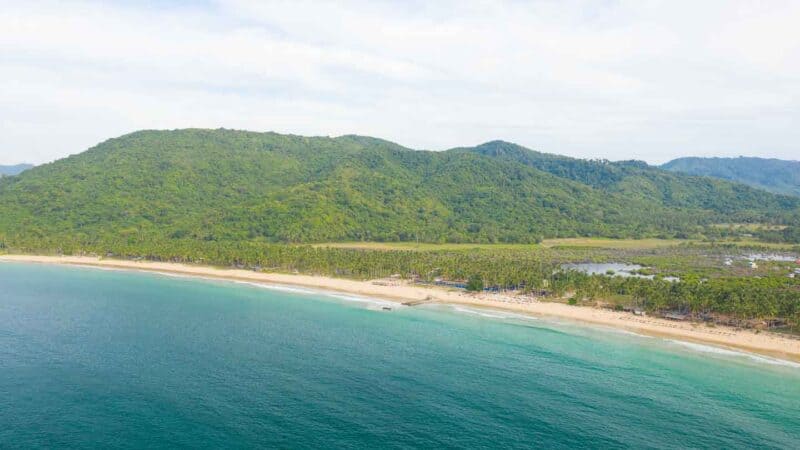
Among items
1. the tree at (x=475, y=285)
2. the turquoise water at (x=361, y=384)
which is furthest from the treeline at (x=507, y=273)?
the turquoise water at (x=361, y=384)

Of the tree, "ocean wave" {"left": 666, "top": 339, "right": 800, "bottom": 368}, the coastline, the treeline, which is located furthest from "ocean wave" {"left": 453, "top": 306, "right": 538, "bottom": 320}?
"ocean wave" {"left": 666, "top": 339, "right": 800, "bottom": 368}

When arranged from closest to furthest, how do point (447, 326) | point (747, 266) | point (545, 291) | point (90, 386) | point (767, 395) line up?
point (90, 386) → point (767, 395) → point (447, 326) → point (545, 291) → point (747, 266)

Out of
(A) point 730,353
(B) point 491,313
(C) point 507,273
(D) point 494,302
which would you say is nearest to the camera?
(A) point 730,353

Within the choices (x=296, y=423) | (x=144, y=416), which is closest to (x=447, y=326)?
(x=296, y=423)

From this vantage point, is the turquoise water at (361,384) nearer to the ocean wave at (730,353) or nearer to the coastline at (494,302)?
the ocean wave at (730,353)

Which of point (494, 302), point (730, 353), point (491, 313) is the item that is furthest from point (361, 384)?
point (730, 353)

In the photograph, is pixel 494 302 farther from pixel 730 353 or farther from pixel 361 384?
pixel 361 384

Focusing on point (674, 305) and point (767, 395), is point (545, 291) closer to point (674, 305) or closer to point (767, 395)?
point (674, 305)
